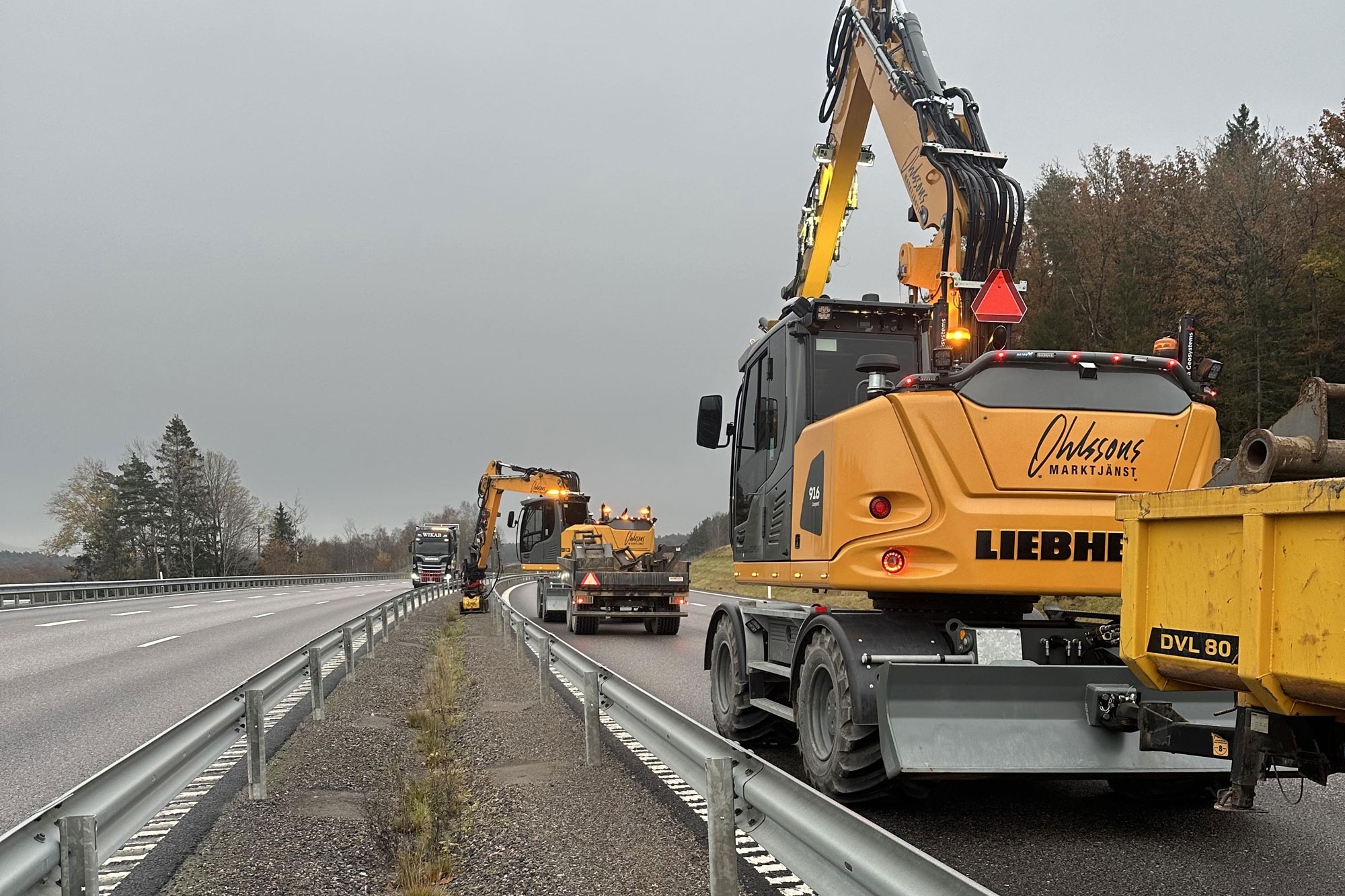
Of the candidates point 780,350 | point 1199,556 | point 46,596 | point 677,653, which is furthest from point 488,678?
point 46,596

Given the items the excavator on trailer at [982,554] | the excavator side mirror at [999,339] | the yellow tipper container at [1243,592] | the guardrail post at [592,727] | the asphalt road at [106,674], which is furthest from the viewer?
the asphalt road at [106,674]

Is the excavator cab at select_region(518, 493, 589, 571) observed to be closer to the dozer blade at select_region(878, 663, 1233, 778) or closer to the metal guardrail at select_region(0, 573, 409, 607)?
the metal guardrail at select_region(0, 573, 409, 607)

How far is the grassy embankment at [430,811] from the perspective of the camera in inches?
194

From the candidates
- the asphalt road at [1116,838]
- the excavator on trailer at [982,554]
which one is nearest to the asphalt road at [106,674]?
the excavator on trailer at [982,554]

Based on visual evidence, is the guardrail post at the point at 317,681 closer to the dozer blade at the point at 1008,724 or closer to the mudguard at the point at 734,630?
the mudguard at the point at 734,630

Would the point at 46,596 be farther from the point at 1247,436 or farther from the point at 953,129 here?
the point at 1247,436

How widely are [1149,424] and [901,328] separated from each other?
7.75 feet

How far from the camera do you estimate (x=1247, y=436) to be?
346cm

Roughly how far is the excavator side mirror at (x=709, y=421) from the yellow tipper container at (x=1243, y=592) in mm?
5126

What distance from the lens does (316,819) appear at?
20.1ft

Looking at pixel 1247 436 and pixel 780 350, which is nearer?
pixel 1247 436

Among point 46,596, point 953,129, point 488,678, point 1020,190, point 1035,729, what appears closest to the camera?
point 1035,729

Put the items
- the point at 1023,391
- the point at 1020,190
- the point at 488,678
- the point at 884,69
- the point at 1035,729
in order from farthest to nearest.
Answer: the point at 488,678
the point at 884,69
the point at 1020,190
the point at 1023,391
the point at 1035,729

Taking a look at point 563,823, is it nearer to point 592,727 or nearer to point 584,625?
point 592,727
